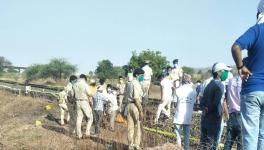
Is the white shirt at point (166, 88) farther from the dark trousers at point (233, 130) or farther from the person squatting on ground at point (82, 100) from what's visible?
the dark trousers at point (233, 130)

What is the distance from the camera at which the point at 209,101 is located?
937 centimetres

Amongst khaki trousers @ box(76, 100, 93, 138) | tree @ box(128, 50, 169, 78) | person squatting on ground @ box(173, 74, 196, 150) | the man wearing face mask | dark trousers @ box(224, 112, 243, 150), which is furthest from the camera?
tree @ box(128, 50, 169, 78)

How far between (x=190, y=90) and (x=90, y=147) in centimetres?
324

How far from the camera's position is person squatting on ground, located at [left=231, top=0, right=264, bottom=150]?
5156mm

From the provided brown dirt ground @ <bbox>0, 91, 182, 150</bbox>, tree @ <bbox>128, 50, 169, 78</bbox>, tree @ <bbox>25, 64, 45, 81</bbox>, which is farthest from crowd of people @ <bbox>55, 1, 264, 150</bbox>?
tree @ <bbox>25, 64, 45, 81</bbox>

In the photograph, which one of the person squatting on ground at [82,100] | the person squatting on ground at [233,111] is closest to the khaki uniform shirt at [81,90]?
the person squatting on ground at [82,100]

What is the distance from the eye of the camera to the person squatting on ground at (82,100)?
49.3 feet

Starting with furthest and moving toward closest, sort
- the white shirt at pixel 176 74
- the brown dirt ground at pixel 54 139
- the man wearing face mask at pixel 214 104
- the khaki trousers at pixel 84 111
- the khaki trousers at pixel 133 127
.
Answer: the white shirt at pixel 176 74 → the khaki trousers at pixel 84 111 → the brown dirt ground at pixel 54 139 → the khaki trousers at pixel 133 127 → the man wearing face mask at pixel 214 104

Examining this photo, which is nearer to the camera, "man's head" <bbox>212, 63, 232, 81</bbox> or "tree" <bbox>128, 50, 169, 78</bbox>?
"man's head" <bbox>212, 63, 232, 81</bbox>

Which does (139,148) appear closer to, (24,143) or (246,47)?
(24,143)

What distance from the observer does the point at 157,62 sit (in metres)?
50.5

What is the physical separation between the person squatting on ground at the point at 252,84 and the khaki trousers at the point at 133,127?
6651 mm

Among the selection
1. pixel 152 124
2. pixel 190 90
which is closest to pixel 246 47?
pixel 190 90

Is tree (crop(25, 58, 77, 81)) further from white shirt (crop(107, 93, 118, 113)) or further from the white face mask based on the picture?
the white face mask
